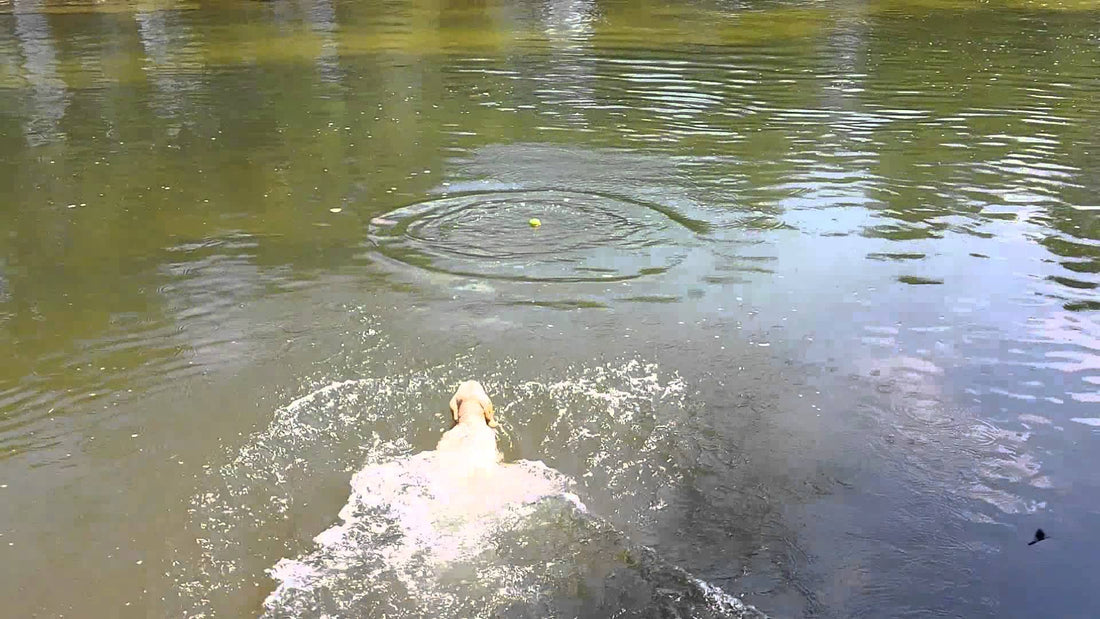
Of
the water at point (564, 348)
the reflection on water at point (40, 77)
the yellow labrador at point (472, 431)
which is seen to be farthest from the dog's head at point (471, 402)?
the reflection on water at point (40, 77)

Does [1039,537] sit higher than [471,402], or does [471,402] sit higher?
[471,402]

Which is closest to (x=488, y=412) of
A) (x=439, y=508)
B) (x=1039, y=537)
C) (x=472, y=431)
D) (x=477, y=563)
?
(x=472, y=431)

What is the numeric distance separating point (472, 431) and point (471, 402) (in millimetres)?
295

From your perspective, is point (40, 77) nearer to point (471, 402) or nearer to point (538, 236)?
point (538, 236)

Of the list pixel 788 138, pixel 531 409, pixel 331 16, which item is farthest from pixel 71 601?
pixel 331 16

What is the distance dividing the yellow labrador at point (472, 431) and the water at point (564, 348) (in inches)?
7.8

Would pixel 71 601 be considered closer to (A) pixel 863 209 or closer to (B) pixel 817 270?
(B) pixel 817 270

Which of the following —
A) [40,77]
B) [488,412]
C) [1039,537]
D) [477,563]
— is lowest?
[1039,537]

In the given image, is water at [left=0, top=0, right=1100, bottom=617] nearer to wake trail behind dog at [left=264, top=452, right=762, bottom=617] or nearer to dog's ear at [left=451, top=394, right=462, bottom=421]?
wake trail behind dog at [left=264, top=452, right=762, bottom=617]

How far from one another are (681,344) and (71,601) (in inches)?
159

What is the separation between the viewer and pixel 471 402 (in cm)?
A: 591

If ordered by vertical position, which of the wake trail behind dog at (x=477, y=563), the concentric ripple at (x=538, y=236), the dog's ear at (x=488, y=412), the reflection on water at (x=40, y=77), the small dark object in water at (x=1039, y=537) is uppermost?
the reflection on water at (x=40, y=77)

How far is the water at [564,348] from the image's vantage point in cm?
501

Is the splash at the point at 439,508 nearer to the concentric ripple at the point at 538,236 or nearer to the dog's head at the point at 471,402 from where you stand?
the dog's head at the point at 471,402
